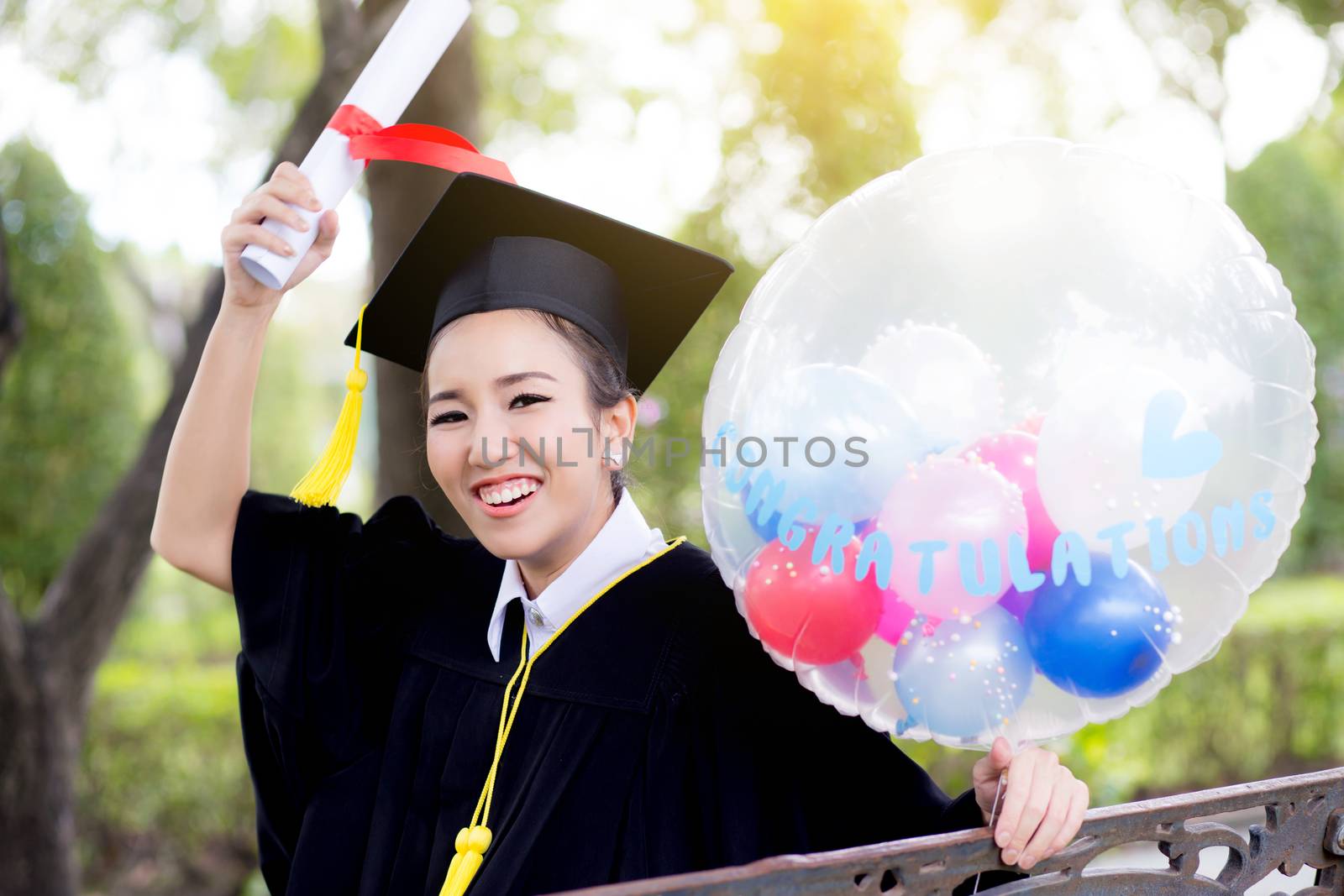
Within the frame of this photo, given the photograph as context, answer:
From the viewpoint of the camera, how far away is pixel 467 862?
171 centimetres

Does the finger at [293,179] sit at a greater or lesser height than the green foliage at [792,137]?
lesser

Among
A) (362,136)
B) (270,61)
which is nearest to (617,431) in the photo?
(362,136)

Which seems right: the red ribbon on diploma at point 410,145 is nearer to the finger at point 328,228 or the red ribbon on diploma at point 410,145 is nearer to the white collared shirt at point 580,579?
the finger at point 328,228

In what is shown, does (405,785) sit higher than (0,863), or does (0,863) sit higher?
(405,785)

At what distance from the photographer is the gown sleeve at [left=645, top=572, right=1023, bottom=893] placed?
1700mm

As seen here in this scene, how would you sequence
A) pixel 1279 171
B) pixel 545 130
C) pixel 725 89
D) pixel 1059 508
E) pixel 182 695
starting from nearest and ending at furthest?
pixel 1059 508
pixel 725 89
pixel 182 695
pixel 545 130
pixel 1279 171

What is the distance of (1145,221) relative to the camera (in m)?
1.46

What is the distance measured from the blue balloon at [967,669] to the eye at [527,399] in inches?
29.3

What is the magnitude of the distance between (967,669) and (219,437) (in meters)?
1.34

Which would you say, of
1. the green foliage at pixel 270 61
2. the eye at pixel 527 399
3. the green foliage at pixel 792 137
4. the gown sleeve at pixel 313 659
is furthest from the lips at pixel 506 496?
the green foliage at pixel 270 61

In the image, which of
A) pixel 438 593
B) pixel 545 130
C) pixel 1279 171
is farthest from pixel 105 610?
pixel 1279 171

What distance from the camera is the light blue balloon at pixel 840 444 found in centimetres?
141

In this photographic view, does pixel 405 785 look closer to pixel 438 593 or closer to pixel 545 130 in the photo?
pixel 438 593

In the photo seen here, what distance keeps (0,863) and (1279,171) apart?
35.7 feet
